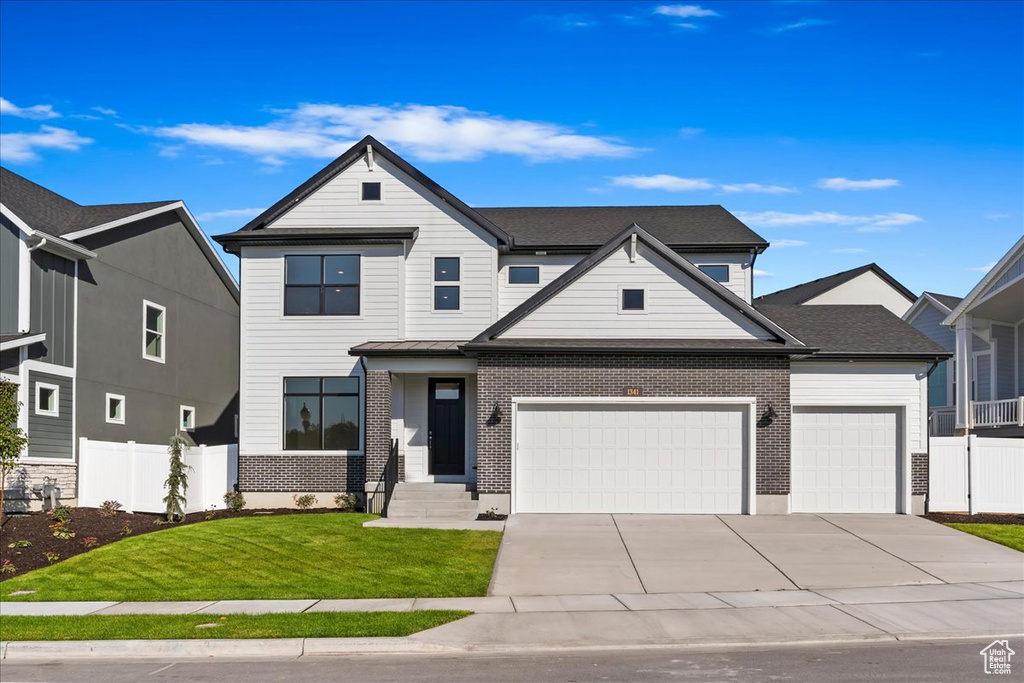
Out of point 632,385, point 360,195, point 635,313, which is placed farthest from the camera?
A: point 360,195

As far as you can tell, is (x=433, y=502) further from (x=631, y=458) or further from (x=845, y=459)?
(x=845, y=459)

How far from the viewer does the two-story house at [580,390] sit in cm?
2241

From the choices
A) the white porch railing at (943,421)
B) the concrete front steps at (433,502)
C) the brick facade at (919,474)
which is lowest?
the concrete front steps at (433,502)

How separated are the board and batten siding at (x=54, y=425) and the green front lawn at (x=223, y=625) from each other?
10858 mm

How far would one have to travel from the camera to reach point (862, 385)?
2311 cm

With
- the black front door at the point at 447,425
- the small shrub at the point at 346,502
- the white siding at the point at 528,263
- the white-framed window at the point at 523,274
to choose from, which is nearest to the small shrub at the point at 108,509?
the small shrub at the point at 346,502

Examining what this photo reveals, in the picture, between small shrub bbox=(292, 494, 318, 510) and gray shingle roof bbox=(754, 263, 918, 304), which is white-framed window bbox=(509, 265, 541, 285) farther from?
gray shingle roof bbox=(754, 263, 918, 304)

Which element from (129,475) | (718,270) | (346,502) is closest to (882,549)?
(718,270)

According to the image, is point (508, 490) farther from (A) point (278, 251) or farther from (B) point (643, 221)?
(B) point (643, 221)

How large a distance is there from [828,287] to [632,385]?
70.3ft

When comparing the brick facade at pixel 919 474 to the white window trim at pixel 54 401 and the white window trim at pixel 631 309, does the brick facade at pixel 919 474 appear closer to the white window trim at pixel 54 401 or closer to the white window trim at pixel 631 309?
the white window trim at pixel 631 309

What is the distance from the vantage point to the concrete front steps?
73.2 ft

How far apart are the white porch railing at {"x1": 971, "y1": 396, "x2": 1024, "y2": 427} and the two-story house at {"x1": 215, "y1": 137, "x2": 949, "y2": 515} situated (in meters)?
5.96

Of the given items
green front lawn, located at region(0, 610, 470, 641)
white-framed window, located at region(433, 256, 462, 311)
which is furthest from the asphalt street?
white-framed window, located at region(433, 256, 462, 311)
